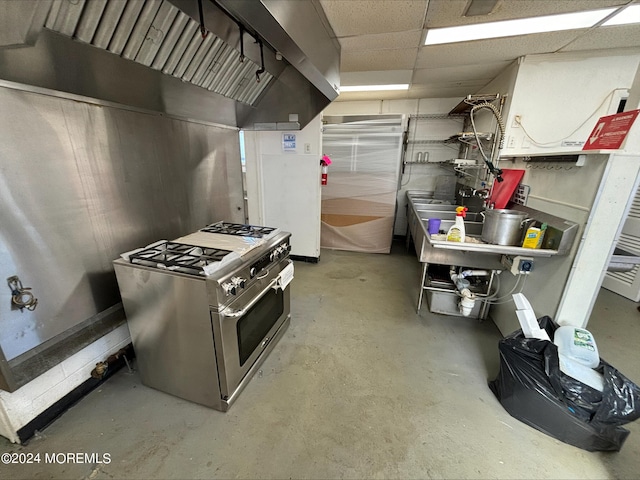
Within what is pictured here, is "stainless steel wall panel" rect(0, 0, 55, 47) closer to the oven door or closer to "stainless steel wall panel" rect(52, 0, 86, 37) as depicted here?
"stainless steel wall panel" rect(52, 0, 86, 37)

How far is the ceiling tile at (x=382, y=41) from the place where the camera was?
1937 millimetres

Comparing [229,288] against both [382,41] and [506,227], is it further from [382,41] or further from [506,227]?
Answer: [382,41]

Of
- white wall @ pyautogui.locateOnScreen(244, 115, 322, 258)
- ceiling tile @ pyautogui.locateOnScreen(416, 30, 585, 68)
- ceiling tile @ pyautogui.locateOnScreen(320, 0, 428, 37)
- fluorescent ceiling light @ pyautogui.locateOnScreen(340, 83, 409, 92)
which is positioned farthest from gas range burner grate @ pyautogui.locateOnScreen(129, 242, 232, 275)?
fluorescent ceiling light @ pyautogui.locateOnScreen(340, 83, 409, 92)

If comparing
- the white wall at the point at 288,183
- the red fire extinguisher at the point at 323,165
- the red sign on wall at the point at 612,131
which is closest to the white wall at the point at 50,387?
the white wall at the point at 288,183

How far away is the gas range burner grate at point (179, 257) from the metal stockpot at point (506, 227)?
5.68 feet

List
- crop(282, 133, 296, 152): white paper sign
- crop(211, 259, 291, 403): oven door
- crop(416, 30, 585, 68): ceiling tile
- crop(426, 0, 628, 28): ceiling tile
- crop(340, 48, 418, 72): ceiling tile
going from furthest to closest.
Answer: crop(282, 133, 296, 152): white paper sign, crop(340, 48, 418, 72): ceiling tile, crop(416, 30, 585, 68): ceiling tile, crop(426, 0, 628, 28): ceiling tile, crop(211, 259, 291, 403): oven door

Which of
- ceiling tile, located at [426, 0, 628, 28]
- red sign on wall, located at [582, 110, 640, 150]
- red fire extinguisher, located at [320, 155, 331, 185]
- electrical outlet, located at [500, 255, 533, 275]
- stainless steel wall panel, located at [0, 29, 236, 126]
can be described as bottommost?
electrical outlet, located at [500, 255, 533, 275]

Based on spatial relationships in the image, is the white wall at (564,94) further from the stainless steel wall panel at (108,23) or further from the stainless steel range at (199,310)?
the stainless steel wall panel at (108,23)

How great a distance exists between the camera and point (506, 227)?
166 centimetres

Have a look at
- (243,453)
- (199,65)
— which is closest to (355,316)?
(243,453)

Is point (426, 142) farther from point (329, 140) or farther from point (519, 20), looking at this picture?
point (519, 20)

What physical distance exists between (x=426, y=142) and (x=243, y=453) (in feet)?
14.5

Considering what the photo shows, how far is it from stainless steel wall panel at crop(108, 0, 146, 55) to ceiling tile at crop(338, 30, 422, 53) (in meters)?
1.48

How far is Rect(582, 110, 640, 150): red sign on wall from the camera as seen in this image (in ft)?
4.04
